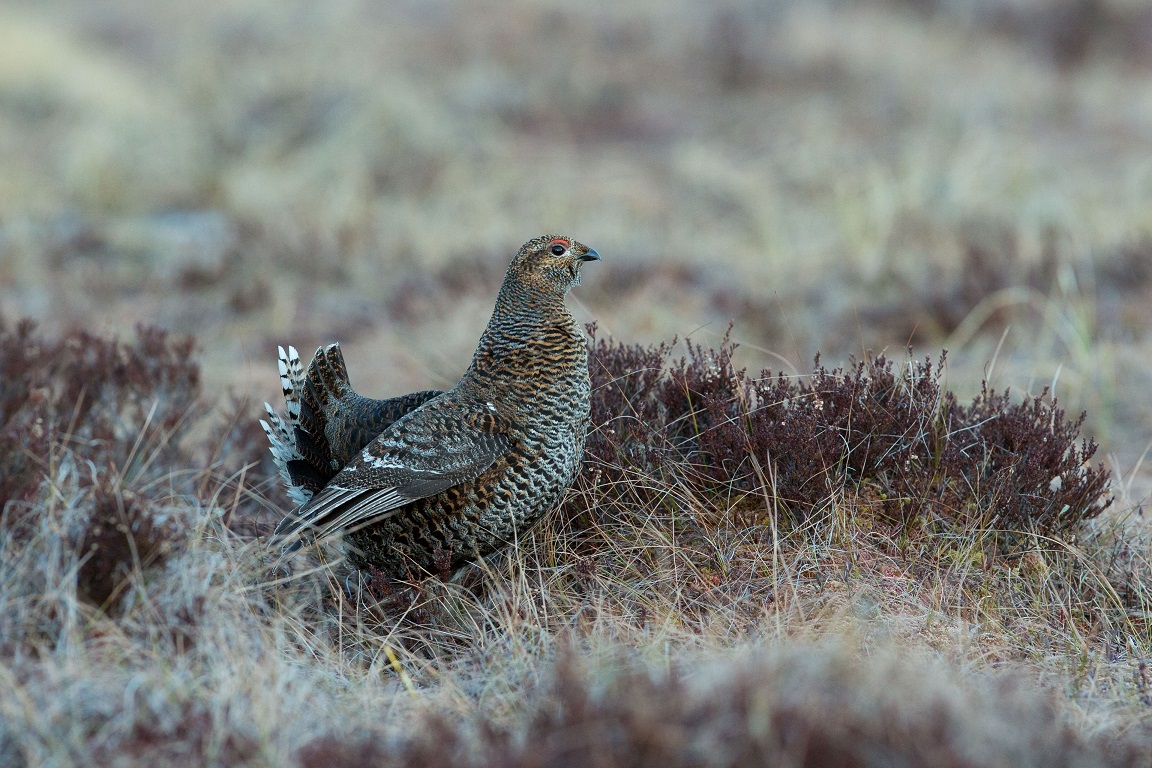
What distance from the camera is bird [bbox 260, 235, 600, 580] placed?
3342 millimetres

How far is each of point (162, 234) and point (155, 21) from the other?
13.7m

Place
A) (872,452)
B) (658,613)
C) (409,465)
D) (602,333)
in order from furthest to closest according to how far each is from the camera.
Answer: (602,333) < (872,452) < (409,465) < (658,613)

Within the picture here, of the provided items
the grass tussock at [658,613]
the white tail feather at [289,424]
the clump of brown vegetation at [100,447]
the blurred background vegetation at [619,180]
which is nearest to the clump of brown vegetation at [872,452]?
the grass tussock at [658,613]

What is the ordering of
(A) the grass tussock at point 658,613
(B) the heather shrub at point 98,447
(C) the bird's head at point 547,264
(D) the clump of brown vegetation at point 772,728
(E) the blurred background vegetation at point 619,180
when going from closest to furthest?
(D) the clump of brown vegetation at point 772,728 → (A) the grass tussock at point 658,613 → (B) the heather shrub at point 98,447 → (C) the bird's head at point 547,264 → (E) the blurred background vegetation at point 619,180

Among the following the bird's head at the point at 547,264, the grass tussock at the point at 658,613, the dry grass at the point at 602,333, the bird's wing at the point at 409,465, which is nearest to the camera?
the grass tussock at the point at 658,613

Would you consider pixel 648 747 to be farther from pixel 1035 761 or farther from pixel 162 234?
pixel 162 234

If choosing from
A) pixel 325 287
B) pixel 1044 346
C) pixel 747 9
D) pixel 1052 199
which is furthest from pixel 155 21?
pixel 1044 346

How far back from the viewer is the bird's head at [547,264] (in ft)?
11.7

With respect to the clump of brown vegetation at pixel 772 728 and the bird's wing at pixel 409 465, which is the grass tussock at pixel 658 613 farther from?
the bird's wing at pixel 409 465

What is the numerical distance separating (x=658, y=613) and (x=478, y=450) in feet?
2.35

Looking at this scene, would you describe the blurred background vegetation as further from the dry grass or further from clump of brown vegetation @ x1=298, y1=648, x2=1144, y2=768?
clump of brown vegetation @ x1=298, y1=648, x2=1144, y2=768

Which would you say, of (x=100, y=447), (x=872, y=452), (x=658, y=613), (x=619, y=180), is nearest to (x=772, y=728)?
(x=658, y=613)

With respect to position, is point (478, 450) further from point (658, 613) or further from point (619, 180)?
point (619, 180)

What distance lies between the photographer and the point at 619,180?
11.3m
